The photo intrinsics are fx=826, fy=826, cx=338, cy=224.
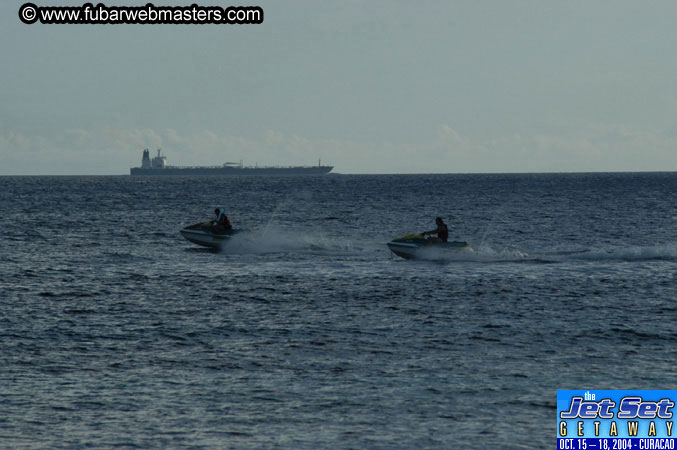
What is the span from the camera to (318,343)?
21281 mm

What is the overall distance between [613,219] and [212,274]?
49.0 m

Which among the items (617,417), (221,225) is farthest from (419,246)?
(617,417)

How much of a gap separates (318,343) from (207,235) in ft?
76.2

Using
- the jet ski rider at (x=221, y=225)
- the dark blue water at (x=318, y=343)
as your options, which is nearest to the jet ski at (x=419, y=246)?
the dark blue water at (x=318, y=343)

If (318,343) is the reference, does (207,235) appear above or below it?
above

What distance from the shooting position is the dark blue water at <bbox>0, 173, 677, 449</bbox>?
49.8ft

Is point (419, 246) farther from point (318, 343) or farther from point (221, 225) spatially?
point (318, 343)

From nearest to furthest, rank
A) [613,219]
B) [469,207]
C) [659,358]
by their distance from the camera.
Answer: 1. [659,358]
2. [613,219]
3. [469,207]

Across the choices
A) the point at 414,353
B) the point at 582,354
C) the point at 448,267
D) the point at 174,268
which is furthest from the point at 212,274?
the point at 582,354

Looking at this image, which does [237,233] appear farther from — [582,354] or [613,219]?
[613,219]

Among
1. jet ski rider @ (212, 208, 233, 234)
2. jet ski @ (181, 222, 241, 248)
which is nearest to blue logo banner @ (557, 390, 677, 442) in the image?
jet ski @ (181, 222, 241, 248)

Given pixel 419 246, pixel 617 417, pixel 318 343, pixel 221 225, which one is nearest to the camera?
pixel 617 417

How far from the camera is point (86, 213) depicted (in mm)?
83125

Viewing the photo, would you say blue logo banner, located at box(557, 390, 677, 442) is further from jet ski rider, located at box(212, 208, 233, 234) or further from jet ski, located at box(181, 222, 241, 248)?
jet ski rider, located at box(212, 208, 233, 234)
